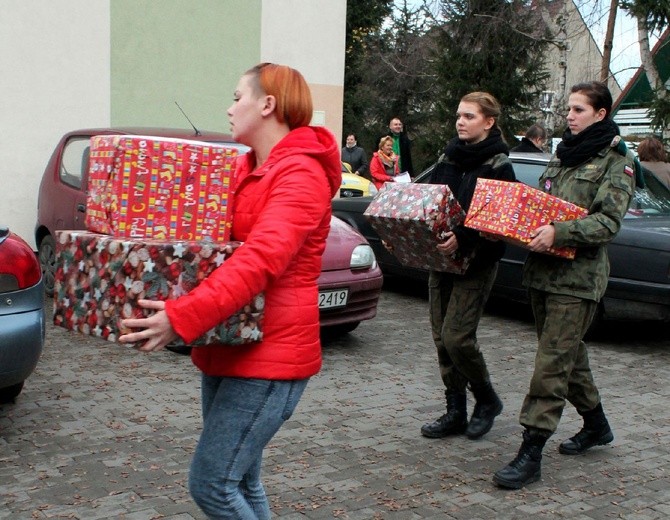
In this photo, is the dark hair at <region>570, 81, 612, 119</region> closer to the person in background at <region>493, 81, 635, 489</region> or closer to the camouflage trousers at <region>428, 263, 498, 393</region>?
the person in background at <region>493, 81, 635, 489</region>

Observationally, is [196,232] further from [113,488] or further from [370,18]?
[370,18]

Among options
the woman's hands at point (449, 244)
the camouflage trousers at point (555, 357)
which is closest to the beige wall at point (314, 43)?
the woman's hands at point (449, 244)

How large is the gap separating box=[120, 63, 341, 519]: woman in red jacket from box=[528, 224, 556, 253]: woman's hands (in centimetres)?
182

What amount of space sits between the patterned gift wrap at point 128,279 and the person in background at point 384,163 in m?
11.5

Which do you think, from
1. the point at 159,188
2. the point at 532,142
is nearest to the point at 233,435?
the point at 159,188

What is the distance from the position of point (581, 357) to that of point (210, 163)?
119 inches

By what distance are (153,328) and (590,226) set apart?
2662 mm

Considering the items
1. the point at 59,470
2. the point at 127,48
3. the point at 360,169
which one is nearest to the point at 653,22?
the point at 360,169

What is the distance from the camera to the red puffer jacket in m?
2.48

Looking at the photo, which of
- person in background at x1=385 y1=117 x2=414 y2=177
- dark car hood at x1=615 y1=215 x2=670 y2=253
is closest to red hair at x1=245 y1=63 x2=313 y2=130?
dark car hood at x1=615 y1=215 x2=670 y2=253

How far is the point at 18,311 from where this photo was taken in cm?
497

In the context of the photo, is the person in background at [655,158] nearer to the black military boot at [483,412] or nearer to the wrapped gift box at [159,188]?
the black military boot at [483,412]

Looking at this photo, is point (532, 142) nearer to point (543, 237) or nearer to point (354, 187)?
point (543, 237)

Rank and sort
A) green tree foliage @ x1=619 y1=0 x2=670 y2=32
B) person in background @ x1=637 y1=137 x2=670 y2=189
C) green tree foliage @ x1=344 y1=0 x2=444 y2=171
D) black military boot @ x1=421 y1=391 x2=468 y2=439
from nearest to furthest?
black military boot @ x1=421 y1=391 x2=468 y2=439 < person in background @ x1=637 y1=137 x2=670 y2=189 < green tree foliage @ x1=619 y1=0 x2=670 y2=32 < green tree foliage @ x1=344 y1=0 x2=444 y2=171
